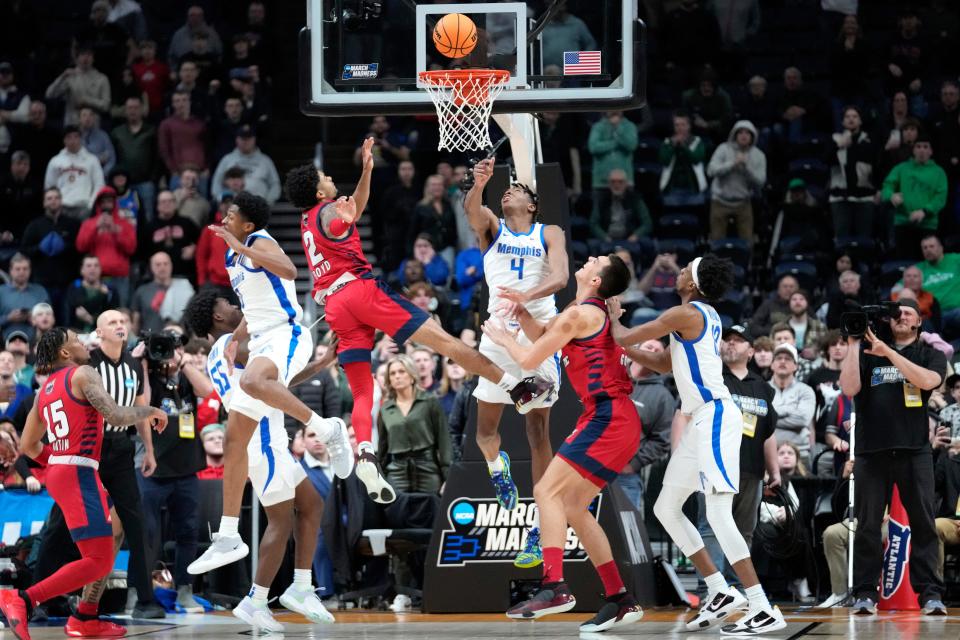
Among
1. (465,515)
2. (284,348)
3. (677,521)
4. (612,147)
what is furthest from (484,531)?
(612,147)

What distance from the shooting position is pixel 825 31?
20141 millimetres

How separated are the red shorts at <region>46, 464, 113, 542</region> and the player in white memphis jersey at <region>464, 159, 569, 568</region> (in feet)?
8.37

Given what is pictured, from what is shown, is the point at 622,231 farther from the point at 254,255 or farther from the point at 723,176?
A: the point at 254,255

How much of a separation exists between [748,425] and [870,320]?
128cm

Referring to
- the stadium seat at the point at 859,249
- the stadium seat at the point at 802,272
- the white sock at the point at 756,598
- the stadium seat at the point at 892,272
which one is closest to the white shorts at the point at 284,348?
the white sock at the point at 756,598

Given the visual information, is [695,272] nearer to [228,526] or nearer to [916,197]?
[228,526]

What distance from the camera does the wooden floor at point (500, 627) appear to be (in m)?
9.48

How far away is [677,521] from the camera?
984cm

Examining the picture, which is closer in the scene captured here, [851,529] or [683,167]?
[851,529]

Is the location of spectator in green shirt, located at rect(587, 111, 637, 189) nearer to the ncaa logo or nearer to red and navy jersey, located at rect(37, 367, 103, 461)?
the ncaa logo

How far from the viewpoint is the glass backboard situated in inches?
408

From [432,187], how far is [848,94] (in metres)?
5.42

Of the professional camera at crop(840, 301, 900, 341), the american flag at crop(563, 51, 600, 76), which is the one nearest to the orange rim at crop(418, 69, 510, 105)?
the american flag at crop(563, 51, 600, 76)

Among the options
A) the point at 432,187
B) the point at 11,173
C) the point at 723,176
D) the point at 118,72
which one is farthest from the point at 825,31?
the point at 11,173
